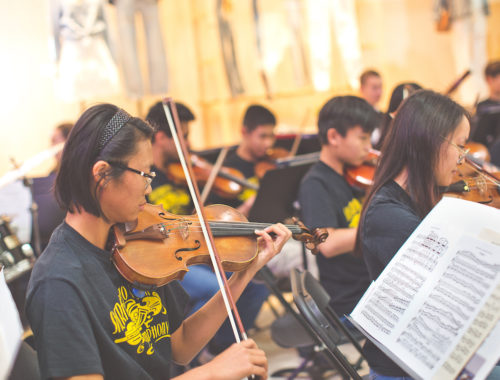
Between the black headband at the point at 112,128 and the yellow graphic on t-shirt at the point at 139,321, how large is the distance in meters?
0.34

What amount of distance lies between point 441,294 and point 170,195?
6.02 feet

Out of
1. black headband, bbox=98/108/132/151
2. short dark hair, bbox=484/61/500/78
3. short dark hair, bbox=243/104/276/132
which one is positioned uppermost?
black headband, bbox=98/108/132/151

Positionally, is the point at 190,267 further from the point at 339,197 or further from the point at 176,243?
the point at 176,243

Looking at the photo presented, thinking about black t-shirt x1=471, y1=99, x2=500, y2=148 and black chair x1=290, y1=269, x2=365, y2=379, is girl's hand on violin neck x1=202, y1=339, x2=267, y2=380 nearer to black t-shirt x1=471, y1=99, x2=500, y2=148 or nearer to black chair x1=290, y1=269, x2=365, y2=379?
black chair x1=290, y1=269, x2=365, y2=379

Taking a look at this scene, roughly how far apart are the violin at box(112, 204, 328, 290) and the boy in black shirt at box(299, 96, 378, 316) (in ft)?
1.52

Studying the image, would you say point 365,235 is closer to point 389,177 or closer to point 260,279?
point 389,177

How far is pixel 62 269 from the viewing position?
3.49ft

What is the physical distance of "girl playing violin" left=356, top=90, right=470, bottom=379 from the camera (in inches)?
58.6

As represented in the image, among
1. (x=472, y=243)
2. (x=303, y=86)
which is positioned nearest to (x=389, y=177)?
(x=472, y=243)

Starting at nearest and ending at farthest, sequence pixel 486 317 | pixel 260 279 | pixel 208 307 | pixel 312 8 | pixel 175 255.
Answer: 1. pixel 486 317
2. pixel 175 255
3. pixel 208 307
4. pixel 260 279
5. pixel 312 8

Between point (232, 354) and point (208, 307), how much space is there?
35 centimetres

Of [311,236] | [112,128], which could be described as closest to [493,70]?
[311,236]

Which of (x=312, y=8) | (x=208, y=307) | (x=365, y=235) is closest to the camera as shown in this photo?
(x=208, y=307)

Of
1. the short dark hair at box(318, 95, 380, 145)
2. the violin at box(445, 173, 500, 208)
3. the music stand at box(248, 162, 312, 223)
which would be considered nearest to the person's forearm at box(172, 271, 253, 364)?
the violin at box(445, 173, 500, 208)
